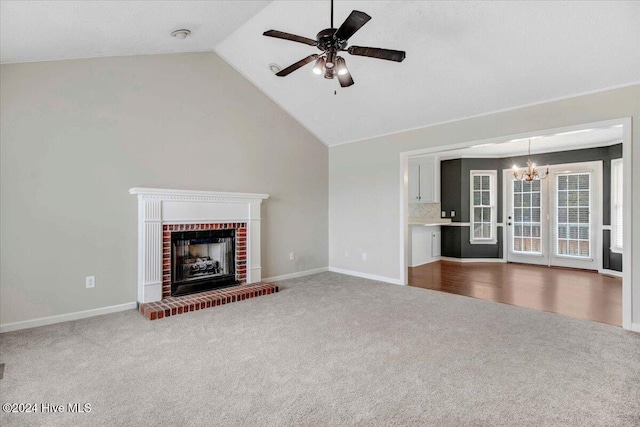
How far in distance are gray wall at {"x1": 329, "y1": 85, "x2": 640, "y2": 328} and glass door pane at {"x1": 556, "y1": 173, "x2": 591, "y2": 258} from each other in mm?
3978

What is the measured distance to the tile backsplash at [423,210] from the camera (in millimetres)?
8016

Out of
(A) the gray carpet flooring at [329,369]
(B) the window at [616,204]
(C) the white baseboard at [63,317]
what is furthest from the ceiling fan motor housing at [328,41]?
(B) the window at [616,204]

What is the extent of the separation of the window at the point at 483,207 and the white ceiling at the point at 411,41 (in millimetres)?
3823

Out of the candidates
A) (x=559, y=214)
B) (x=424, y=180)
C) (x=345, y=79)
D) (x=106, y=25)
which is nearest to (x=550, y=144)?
(x=559, y=214)

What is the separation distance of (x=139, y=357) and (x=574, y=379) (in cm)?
330

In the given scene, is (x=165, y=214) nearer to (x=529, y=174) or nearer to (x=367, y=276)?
(x=367, y=276)

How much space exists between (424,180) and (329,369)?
6028mm

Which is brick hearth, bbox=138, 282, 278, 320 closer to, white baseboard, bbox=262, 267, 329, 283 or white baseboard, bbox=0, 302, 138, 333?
white baseboard, bbox=0, 302, 138, 333

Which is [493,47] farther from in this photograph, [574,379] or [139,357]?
[139,357]

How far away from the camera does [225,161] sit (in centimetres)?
488

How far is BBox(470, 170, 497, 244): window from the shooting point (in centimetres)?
783

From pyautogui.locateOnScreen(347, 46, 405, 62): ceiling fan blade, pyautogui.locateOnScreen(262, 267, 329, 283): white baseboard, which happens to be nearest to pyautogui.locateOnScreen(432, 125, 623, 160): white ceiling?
pyautogui.locateOnScreen(347, 46, 405, 62): ceiling fan blade

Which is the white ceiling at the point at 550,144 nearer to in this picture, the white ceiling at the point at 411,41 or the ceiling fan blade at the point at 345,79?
the white ceiling at the point at 411,41

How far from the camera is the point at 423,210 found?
8023mm
